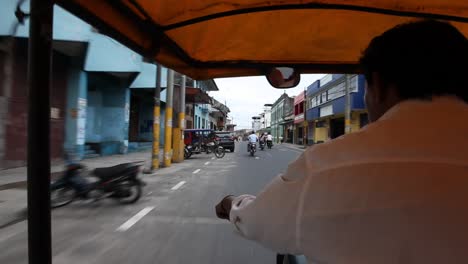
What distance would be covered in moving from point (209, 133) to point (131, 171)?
15.3 metres

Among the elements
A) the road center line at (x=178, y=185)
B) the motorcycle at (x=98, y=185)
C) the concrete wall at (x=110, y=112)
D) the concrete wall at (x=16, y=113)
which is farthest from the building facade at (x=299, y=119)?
the motorcycle at (x=98, y=185)

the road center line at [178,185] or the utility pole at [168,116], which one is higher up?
the utility pole at [168,116]

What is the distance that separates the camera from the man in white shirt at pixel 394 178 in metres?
0.80

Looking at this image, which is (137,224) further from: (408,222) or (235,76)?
(408,222)

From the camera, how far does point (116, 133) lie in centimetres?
1895

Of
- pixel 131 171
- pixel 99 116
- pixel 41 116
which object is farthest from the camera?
pixel 99 116

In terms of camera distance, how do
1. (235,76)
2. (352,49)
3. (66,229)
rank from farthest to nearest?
(66,229) → (235,76) → (352,49)

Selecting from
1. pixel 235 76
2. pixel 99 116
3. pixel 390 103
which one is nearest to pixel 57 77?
pixel 99 116

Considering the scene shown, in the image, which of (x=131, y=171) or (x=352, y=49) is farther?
(x=131, y=171)

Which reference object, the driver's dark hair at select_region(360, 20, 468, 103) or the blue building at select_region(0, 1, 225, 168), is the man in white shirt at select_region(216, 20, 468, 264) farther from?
the blue building at select_region(0, 1, 225, 168)

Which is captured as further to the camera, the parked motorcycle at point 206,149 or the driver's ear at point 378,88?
the parked motorcycle at point 206,149

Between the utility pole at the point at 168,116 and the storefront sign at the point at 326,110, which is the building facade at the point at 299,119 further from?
the utility pole at the point at 168,116

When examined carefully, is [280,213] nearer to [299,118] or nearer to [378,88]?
[378,88]

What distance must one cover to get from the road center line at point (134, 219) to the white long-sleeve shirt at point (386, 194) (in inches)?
185
